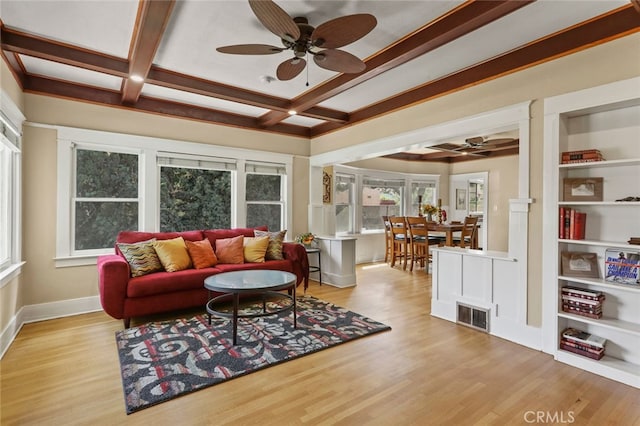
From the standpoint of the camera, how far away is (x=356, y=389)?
7.43 feet

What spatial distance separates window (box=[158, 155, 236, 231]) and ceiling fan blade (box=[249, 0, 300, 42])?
2.99m

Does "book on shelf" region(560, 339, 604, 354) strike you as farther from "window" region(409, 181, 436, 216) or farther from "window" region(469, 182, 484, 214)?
"window" region(469, 182, 484, 214)

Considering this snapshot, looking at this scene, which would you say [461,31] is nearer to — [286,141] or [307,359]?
[307,359]

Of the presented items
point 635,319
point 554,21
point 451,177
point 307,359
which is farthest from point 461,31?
point 451,177

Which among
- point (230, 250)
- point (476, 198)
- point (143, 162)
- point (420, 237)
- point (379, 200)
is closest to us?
point (230, 250)

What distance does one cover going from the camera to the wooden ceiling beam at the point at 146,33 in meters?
2.21

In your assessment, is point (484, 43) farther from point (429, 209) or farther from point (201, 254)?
point (429, 209)

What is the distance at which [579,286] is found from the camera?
9.30 feet

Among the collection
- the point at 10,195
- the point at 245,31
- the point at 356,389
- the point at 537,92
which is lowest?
the point at 356,389

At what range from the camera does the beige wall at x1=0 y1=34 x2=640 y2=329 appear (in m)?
2.68

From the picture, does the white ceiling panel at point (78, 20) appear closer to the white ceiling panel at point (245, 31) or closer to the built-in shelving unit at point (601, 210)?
the white ceiling panel at point (245, 31)

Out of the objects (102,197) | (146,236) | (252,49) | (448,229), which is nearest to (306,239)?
(146,236)

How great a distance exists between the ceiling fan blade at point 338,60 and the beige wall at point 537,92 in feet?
4.70

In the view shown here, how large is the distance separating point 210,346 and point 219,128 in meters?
3.29
